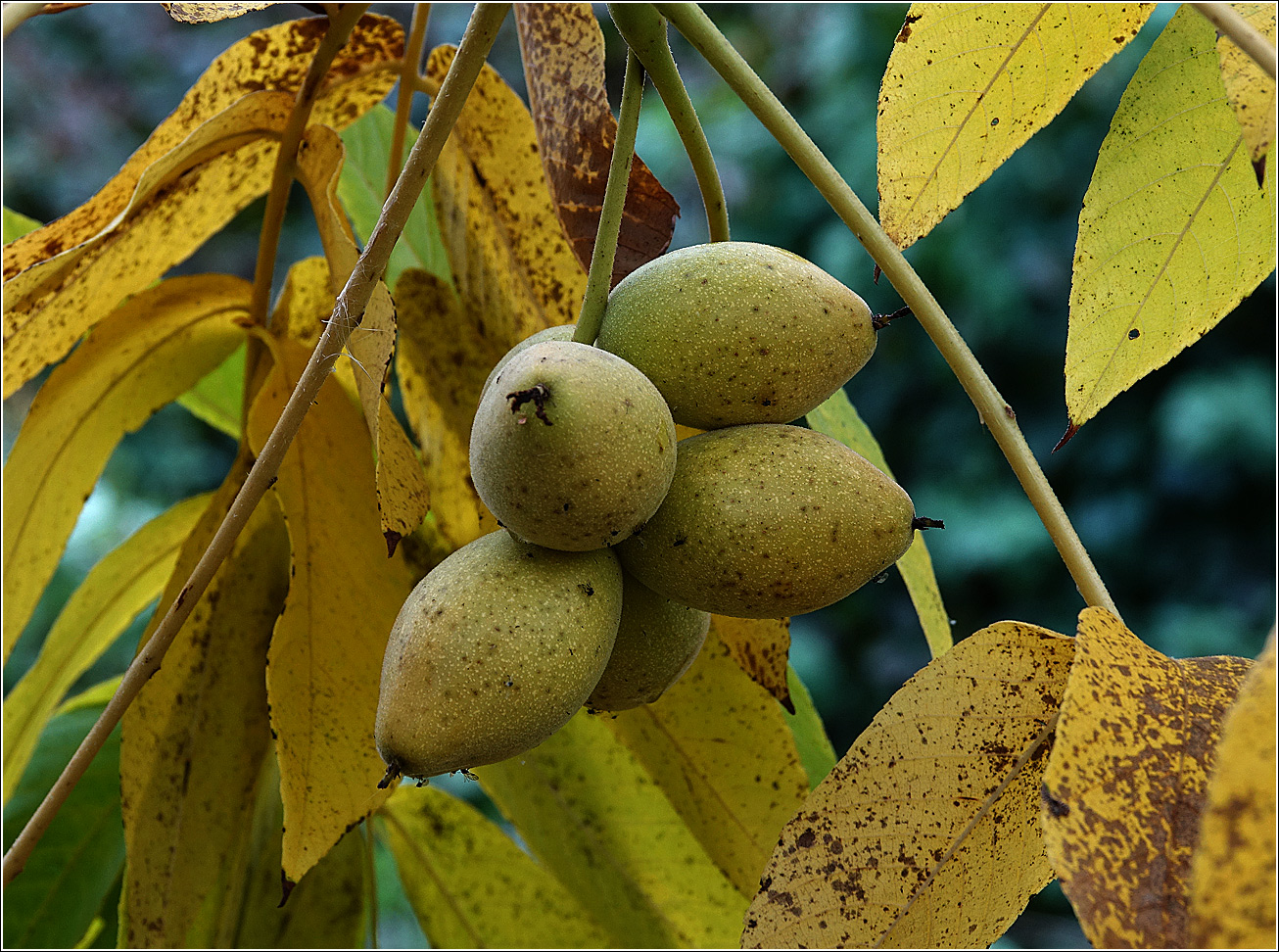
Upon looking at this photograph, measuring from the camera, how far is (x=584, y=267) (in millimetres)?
552

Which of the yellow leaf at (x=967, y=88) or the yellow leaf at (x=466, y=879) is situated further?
the yellow leaf at (x=466, y=879)

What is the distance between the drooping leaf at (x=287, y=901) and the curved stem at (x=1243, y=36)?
0.61m

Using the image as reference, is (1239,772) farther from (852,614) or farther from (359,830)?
(852,614)

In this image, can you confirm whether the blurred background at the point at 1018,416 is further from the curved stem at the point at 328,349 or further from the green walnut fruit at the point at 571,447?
the green walnut fruit at the point at 571,447

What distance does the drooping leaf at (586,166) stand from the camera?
21.5 inches

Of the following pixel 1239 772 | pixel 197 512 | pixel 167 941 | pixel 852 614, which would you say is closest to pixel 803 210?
pixel 852 614

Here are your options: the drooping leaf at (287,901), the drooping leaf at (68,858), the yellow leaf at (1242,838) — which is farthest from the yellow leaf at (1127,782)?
the drooping leaf at (68,858)

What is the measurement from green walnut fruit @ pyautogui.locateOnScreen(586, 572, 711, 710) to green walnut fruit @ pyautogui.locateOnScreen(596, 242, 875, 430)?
0.08 m

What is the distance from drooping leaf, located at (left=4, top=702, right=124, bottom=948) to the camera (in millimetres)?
715

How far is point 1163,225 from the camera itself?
483 millimetres

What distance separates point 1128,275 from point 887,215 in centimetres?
11

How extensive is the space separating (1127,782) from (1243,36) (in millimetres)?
241

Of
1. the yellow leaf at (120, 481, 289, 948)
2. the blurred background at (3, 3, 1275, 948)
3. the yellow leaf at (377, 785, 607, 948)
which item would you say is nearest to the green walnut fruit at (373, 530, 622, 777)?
the yellow leaf at (120, 481, 289, 948)

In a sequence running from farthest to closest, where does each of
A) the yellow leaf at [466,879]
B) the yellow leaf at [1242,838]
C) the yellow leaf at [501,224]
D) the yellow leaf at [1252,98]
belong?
the yellow leaf at [466,879]
the yellow leaf at [501,224]
the yellow leaf at [1252,98]
the yellow leaf at [1242,838]
